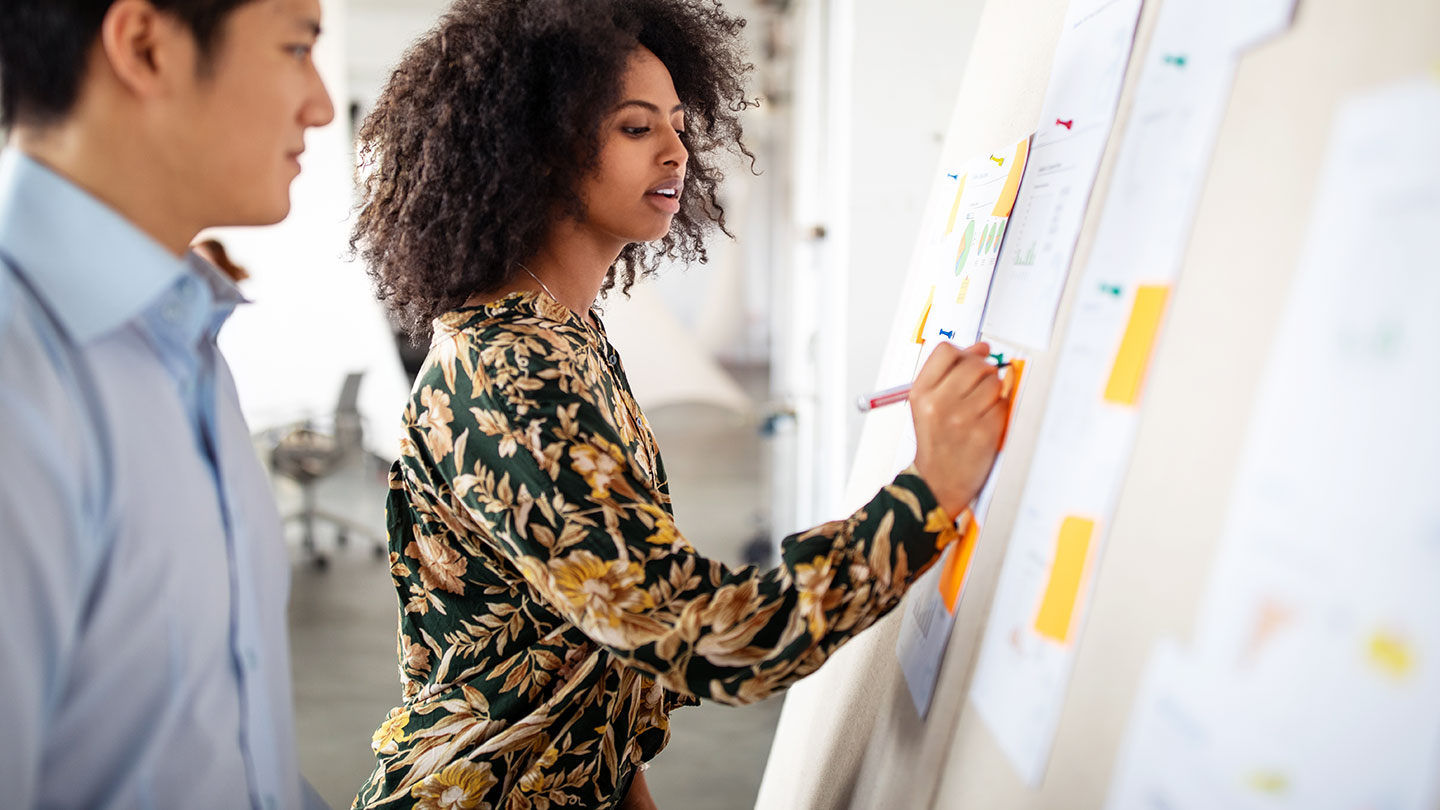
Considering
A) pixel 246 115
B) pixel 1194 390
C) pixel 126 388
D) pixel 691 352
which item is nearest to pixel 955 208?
pixel 1194 390

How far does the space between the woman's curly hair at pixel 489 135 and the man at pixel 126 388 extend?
29cm

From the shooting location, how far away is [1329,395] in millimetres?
453

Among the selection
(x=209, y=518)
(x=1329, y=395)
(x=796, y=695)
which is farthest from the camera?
(x=796, y=695)

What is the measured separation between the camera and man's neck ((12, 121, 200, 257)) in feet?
2.23

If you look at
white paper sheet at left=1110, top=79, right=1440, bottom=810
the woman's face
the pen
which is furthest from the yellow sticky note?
the woman's face

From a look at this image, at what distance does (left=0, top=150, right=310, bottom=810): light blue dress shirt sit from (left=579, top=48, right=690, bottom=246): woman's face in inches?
17.0

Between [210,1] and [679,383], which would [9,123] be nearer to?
[210,1]

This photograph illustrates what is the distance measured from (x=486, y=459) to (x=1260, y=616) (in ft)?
1.98

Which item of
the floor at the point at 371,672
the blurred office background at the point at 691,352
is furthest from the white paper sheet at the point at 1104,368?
the floor at the point at 371,672

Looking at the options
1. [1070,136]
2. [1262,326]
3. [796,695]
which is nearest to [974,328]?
[1070,136]

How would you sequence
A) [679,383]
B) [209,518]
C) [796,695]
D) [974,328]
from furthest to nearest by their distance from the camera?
1. [679,383]
2. [796,695]
3. [974,328]
4. [209,518]

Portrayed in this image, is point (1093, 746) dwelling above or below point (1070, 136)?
below

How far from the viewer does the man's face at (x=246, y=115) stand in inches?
27.6

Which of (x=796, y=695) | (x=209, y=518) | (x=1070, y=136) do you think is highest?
(x=1070, y=136)
